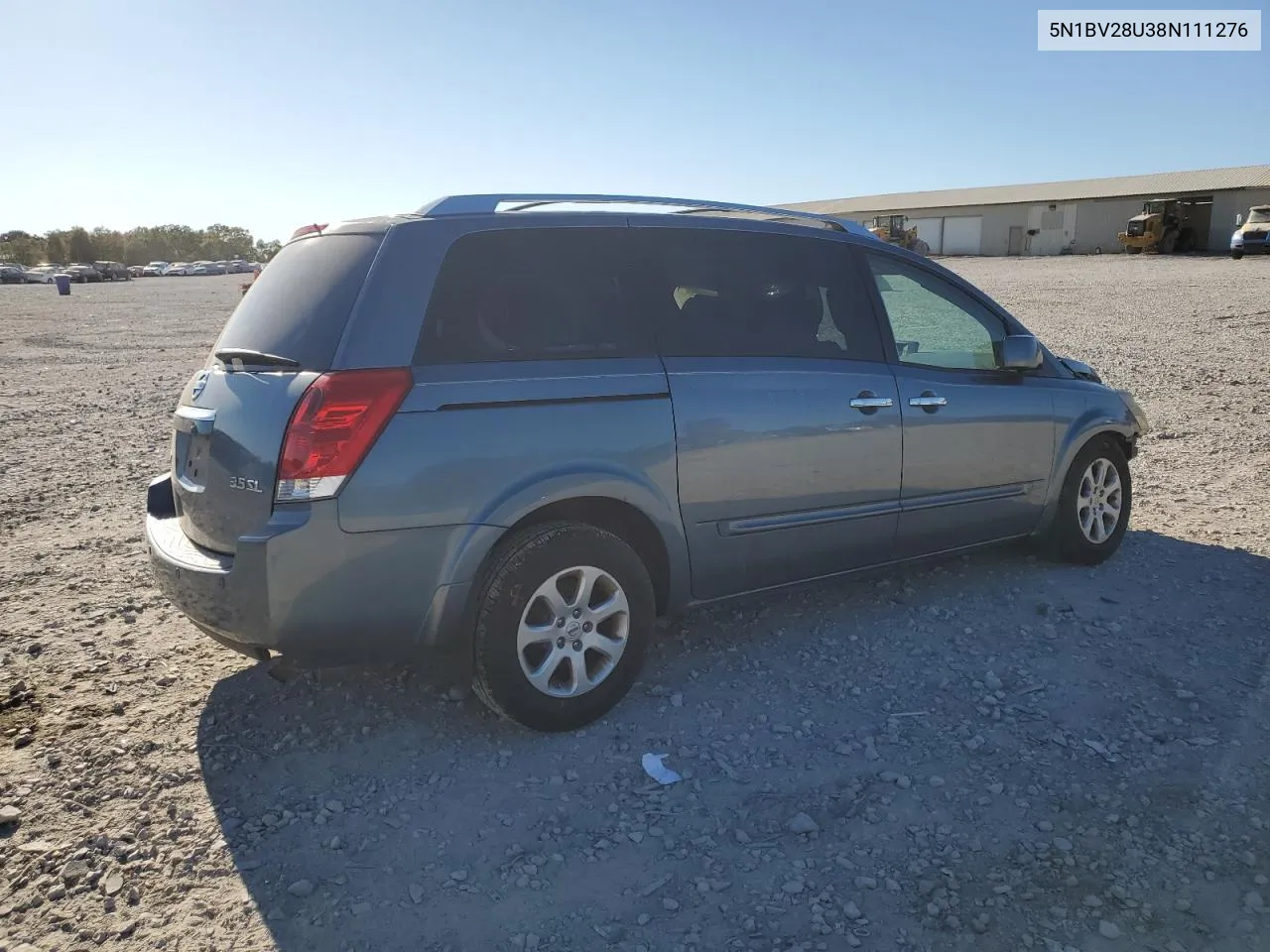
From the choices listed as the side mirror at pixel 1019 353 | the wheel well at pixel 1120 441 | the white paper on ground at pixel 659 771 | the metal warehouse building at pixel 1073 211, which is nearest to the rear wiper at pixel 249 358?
the white paper on ground at pixel 659 771

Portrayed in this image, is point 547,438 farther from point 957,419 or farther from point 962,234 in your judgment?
point 962,234

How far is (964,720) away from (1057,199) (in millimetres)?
63780

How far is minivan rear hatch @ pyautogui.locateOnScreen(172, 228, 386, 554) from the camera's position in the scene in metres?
3.29

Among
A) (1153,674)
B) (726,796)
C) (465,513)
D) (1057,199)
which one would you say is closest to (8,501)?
(465,513)

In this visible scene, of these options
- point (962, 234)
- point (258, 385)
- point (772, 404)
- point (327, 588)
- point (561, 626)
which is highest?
point (962, 234)

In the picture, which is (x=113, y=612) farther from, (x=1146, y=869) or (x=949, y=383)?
(x=1146, y=869)

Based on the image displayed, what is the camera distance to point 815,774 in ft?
11.4

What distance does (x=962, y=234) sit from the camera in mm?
65125

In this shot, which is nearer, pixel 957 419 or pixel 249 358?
pixel 249 358

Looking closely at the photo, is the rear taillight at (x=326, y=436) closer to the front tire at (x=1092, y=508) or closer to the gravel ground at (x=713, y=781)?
the gravel ground at (x=713, y=781)

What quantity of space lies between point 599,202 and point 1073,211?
6252 cm

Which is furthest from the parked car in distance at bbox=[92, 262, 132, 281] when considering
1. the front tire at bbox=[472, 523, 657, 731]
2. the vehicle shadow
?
the front tire at bbox=[472, 523, 657, 731]

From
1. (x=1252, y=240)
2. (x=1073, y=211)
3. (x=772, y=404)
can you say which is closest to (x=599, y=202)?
(x=772, y=404)

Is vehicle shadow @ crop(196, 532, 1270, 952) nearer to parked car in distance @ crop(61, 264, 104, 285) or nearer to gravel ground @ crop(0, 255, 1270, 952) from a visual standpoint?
gravel ground @ crop(0, 255, 1270, 952)
